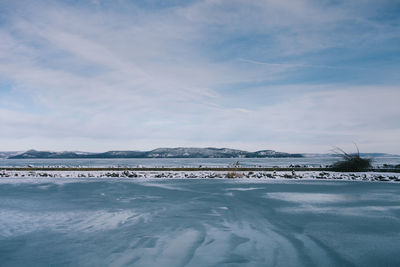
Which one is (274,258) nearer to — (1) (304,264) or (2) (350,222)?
(1) (304,264)

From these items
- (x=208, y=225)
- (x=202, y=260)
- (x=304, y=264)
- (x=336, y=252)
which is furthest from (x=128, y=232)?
(x=336, y=252)

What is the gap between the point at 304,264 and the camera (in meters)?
6.21

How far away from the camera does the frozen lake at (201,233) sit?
6.62 m

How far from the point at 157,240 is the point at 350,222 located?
656 centimetres

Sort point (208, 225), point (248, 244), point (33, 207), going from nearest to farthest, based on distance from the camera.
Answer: point (248, 244), point (208, 225), point (33, 207)

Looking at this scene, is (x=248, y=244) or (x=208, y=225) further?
(x=208, y=225)

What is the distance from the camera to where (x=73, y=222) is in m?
10.3

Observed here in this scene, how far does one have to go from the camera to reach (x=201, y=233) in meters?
8.81

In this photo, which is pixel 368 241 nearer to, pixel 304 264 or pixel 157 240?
pixel 304 264

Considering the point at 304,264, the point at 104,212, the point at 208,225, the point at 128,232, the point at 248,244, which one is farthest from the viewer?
the point at 104,212

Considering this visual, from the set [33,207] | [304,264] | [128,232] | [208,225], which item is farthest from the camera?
[33,207]

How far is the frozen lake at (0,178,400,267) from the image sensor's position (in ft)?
21.7

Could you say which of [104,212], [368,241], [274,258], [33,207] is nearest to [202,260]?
[274,258]

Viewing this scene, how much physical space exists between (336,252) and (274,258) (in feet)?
5.11
